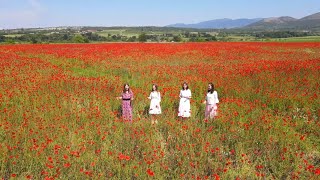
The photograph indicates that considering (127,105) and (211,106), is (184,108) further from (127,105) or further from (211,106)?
(127,105)

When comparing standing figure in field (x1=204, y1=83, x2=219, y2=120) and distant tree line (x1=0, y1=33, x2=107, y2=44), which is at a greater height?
standing figure in field (x1=204, y1=83, x2=219, y2=120)

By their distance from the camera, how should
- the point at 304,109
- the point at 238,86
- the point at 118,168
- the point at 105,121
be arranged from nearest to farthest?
the point at 118,168 → the point at 105,121 → the point at 304,109 → the point at 238,86

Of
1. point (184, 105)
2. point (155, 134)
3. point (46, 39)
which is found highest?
point (184, 105)

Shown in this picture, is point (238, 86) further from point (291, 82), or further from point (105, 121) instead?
point (105, 121)

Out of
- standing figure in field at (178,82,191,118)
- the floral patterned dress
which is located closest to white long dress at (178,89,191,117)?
standing figure in field at (178,82,191,118)

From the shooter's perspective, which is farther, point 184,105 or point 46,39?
point 46,39

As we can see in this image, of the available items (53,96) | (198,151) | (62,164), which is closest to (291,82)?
(198,151)

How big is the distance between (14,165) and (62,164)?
865 millimetres

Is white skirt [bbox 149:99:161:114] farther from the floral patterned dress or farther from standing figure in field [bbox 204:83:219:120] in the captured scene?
standing figure in field [bbox 204:83:219:120]

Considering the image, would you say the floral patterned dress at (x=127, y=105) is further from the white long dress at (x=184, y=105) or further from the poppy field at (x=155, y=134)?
the white long dress at (x=184, y=105)

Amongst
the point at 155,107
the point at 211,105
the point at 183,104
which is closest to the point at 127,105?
the point at 155,107

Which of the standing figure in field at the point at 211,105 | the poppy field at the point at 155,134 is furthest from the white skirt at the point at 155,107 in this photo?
the standing figure in field at the point at 211,105

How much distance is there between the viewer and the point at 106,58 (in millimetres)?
22531

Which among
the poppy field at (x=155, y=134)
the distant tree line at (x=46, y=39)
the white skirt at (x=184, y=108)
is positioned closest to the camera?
the poppy field at (x=155, y=134)
